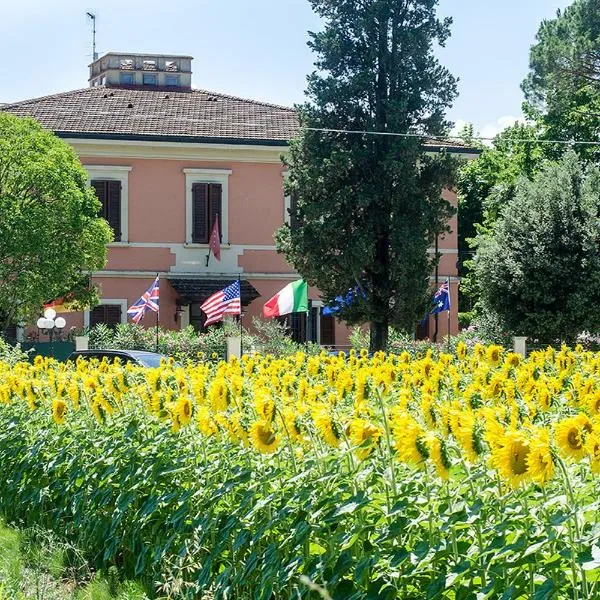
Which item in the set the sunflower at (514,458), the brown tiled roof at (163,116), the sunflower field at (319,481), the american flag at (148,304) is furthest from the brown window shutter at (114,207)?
the sunflower at (514,458)

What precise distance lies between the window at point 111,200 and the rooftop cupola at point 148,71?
9.90 meters

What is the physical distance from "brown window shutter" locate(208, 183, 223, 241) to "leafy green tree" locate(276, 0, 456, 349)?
7.66 meters

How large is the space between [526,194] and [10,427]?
86.2 ft

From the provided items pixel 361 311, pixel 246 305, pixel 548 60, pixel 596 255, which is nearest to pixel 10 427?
pixel 361 311

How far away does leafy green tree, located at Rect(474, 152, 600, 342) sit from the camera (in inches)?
1299

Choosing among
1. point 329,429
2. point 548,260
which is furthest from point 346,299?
point 329,429

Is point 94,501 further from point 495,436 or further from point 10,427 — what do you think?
point 495,436

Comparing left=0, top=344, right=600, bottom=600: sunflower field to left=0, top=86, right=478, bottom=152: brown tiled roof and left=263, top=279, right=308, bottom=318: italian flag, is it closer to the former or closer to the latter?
left=263, top=279, right=308, bottom=318: italian flag

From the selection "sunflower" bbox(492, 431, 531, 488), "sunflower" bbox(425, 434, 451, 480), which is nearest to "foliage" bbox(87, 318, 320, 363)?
"sunflower" bbox(425, 434, 451, 480)

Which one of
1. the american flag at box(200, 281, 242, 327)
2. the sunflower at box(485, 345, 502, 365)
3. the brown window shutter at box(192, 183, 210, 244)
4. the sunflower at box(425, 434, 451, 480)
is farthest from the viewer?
the brown window shutter at box(192, 183, 210, 244)

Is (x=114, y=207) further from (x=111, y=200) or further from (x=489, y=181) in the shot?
(x=489, y=181)

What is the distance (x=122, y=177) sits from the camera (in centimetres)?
3784

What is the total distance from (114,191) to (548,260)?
43.8ft

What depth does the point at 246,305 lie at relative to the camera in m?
37.8
